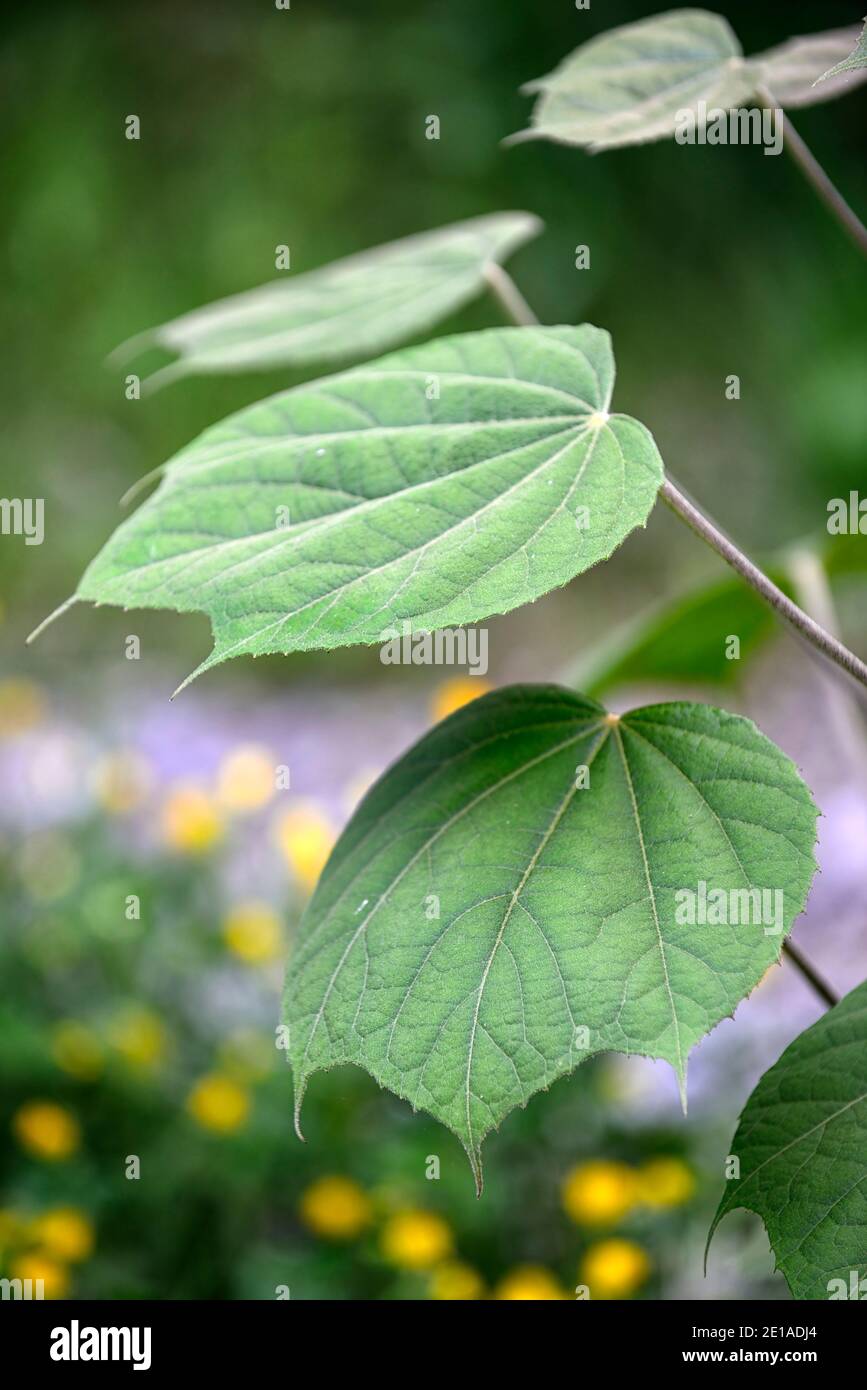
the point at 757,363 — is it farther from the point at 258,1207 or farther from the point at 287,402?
the point at 287,402

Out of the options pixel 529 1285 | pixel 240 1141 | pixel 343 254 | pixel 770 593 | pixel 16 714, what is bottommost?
pixel 529 1285

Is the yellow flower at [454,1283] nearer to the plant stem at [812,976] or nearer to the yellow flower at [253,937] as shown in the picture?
the yellow flower at [253,937]

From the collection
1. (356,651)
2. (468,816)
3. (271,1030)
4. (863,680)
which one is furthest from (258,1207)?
(356,651)

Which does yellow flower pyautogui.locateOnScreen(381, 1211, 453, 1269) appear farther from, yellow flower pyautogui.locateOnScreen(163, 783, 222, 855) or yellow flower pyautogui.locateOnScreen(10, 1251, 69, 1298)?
yellow flower pyautogui.locateOnScreen(163, 783, 222, 855)

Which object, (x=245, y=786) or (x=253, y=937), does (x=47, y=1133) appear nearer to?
(x=253, y=937)

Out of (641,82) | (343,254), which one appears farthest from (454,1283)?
(343,254)

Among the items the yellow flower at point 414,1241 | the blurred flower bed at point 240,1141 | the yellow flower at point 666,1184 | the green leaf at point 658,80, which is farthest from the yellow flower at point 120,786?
the green leaf at point 658,80

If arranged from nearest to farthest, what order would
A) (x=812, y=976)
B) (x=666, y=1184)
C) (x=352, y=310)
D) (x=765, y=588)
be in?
(x=765, y=588), (x=812, y=976), (x=352, y=310), (x=666, y=1184)
